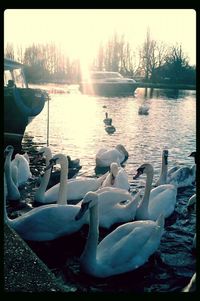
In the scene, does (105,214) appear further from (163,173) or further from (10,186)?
(163,173)

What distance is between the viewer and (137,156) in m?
13.3

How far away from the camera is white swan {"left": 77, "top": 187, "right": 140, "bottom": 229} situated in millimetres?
6547

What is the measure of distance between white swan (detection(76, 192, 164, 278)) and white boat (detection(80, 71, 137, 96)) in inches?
1666

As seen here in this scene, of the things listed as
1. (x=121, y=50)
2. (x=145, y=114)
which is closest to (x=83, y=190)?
(x=145, y=114)

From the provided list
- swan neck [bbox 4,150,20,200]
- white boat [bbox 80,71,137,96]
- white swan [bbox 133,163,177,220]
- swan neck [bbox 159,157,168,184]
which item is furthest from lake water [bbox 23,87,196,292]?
white boat [bbox 80,71,137,96]

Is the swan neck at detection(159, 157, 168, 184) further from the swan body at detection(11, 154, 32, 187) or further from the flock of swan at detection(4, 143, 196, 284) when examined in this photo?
the swan body at detection(11, 154, 32, 187)

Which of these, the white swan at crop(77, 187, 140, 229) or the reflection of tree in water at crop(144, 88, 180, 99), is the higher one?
the reflection of tree in water at crop(144, 88, 180, 99)

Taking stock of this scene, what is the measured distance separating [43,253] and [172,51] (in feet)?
200

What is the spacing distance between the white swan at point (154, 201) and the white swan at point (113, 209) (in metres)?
0.17

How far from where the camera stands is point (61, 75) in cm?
8262

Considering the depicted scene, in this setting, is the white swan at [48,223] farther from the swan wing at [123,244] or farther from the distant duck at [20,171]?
the distant duck at [20,171]

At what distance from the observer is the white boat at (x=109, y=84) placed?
46969 millimetres

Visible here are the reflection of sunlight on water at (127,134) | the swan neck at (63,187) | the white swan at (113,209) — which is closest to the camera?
the white swan at (113,209)

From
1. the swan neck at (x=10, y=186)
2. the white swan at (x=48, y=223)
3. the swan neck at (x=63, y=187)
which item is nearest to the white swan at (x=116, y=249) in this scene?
the white swan at (x=48, y=223)
